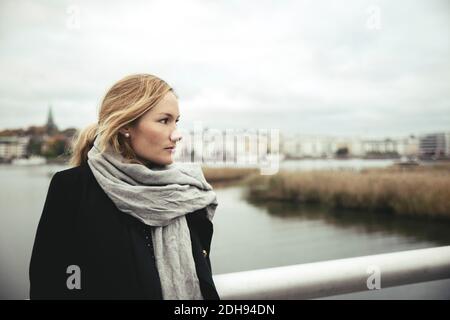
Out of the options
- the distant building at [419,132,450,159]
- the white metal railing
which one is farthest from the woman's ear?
the distant building at [419,132,450,159]

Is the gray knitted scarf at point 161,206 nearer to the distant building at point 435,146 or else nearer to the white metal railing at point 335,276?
the white metal railing at point 335,276

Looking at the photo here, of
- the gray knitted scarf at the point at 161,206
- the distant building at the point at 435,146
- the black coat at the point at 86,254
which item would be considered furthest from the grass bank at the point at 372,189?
the black coat at the point at 86,254

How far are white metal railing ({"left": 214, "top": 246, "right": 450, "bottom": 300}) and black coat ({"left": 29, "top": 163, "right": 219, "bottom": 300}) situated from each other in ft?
0.61

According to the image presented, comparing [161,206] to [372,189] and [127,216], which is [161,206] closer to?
[127,216]

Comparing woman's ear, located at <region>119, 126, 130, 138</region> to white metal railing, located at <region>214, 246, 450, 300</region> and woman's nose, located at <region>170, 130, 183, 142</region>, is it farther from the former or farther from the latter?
white metal railing, located at <region>214, 246, 450, 300</region>

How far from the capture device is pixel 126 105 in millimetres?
712

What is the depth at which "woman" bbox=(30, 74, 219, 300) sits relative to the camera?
669mm

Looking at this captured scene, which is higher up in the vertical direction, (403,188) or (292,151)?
(292,151)

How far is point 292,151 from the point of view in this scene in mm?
11492
